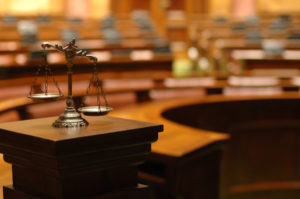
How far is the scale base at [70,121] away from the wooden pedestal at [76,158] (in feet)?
0.06

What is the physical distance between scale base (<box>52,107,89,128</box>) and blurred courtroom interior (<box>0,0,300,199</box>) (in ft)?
0.27

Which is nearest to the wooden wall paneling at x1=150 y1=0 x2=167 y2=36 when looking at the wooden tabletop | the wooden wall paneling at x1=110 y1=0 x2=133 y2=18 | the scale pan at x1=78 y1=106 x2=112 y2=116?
the wooden wall paneling at x1=110 y1=0 x2=133 y2=18

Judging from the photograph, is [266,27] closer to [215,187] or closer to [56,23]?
[56,23]

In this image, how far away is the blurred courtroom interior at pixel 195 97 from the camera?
193cm

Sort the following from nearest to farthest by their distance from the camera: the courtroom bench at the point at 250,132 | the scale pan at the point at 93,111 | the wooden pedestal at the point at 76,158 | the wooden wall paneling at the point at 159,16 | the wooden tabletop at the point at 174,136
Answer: the wooden pedestal at the point at 76,158
the scale pan at the point at 93,111
the wooden tabletop at the point at 174,136
the courtroom bench at the point at 250,132
the wooden wall paneling at the point at 159,16

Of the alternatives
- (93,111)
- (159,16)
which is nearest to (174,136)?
(93,111)

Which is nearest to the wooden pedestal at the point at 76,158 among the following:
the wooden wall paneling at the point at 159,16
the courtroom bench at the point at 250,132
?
the courtroom bench at the point at 250,132

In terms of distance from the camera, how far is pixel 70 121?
3.22 ft

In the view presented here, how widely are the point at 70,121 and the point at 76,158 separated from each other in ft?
0.38

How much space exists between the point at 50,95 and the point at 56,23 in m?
7.60

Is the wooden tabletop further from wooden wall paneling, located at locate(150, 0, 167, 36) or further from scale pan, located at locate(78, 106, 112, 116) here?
wooden wall paneling, located at locate(150, 0, 167, 36)

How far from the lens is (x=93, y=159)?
0.91 metres

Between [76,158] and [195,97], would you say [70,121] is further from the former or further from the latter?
[195,97]

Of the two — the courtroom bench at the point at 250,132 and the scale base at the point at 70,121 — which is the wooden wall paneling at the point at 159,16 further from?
the scale base at the point at 70,121
